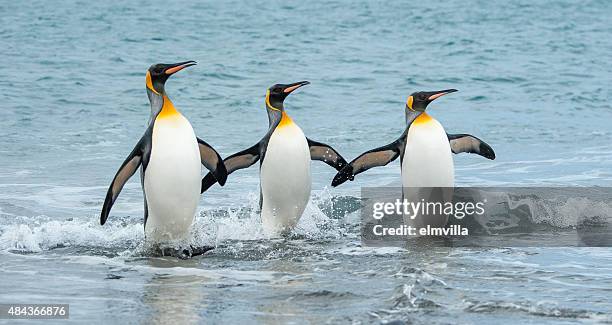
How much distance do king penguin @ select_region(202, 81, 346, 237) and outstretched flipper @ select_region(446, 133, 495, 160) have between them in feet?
3.32

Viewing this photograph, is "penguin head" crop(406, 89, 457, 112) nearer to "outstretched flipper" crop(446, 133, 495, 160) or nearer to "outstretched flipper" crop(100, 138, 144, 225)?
"outstretched flipper" crop(446, 133, 495, 160)

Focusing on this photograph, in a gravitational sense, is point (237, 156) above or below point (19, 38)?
below

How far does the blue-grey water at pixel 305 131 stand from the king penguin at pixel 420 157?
524 millimetres

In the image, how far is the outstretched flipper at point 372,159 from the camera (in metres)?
7.14

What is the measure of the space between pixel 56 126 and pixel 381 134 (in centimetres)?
379

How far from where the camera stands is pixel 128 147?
446 inches

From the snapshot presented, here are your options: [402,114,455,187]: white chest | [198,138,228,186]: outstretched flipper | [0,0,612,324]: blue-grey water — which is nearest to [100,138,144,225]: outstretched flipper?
[0,0,612,324]: blue-grey water

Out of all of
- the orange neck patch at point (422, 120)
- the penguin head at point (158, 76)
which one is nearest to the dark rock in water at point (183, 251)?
the penguin head at point (158, 76)

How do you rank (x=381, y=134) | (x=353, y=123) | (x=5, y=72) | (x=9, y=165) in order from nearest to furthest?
(x=9, y=165) < (x=381, y=134) < (x=353, y=123) < (x=5, y=72)

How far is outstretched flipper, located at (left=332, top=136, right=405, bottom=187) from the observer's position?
23.4 feet

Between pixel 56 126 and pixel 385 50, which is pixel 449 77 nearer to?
pixel 385 50

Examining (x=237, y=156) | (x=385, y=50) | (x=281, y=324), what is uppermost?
(x=385, y=50)

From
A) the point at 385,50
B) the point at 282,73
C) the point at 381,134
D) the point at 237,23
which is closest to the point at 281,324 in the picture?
the point at 381,134

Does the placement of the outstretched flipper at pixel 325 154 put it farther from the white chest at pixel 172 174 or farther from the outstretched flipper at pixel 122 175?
the outstretched flipper at pixel 122 175
